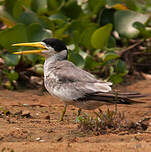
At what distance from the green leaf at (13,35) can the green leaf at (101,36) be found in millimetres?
1133

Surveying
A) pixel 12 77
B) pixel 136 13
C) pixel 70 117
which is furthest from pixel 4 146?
pixel 136 13

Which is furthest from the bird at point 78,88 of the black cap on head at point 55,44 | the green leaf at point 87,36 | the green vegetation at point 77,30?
the green leaf at point 87,36

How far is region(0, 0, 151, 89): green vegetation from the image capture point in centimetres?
640

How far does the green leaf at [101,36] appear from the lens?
6352 millimetres

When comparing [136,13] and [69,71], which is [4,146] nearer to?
[69,71]

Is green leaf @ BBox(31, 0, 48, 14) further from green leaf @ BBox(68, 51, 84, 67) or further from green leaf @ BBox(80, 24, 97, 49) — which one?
green leaf @ BBox(68, 51, 84, 67)

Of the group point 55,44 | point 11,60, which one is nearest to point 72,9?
point 11,60

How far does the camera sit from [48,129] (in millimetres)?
3961

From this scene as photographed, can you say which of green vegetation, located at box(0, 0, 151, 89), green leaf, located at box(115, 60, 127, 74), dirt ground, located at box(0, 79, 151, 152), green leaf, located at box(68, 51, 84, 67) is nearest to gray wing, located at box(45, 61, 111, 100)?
dirt ground, located at box(0, 79, 151, 152)

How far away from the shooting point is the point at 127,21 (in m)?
7.21

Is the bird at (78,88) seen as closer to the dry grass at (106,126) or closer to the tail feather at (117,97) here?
the tail feather at (117,97)

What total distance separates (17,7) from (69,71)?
102 inches

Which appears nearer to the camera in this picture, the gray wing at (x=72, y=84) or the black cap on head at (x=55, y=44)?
the gray wing at (x=72, y=84)

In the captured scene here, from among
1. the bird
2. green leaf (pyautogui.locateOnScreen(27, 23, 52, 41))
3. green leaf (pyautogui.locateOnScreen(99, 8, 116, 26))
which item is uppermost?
the bird
